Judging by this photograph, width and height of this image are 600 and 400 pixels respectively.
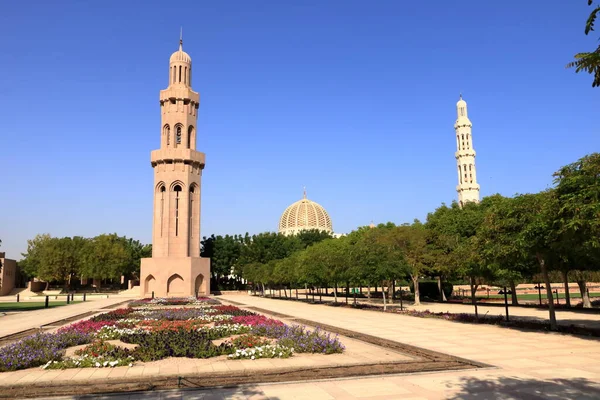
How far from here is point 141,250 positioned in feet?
290

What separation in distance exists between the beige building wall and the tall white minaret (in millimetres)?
75941

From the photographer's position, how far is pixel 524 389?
8.38 meters

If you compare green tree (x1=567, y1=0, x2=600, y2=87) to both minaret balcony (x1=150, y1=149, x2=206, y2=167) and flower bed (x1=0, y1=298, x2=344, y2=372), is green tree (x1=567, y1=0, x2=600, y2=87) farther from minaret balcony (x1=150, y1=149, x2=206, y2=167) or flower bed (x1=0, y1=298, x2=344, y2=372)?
minaret balcony (x1=150, y1=149, x2=206, y2=167)

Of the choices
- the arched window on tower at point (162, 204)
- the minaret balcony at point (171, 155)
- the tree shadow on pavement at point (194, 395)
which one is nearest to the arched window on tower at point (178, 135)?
the minaret balcony at point (171, 155)

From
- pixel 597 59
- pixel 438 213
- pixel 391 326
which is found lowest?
pixel 391 326

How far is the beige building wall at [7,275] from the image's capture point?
68.4 meters

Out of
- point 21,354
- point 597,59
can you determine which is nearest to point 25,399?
point 21,354

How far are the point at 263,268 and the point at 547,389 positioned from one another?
51.8m

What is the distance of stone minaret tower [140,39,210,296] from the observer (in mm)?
55219

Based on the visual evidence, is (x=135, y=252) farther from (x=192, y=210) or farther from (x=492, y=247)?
(x=492, y=247)

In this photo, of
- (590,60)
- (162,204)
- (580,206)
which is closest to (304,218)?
(162,204)

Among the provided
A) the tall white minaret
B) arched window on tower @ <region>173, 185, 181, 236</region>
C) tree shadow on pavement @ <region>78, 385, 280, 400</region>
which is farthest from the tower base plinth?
the tall white minaret

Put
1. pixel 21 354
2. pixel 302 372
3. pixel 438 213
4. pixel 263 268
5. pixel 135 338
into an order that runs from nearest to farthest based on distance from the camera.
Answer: pixel 302 372
pixel 21 354
pixel 135 338
pixel 438 213
pixel 263 268

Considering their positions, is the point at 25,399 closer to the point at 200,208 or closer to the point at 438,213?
the point at 438,213
